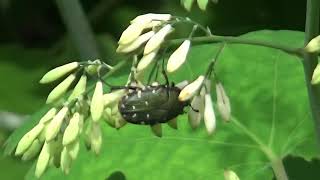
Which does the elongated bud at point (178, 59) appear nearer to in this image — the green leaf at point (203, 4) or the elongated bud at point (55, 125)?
the green leaf at point (203, 4)

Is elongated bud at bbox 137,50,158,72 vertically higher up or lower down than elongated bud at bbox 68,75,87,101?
higher up

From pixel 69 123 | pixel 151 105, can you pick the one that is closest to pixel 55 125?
pixel 69 123

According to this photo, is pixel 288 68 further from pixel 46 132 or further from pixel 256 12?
pixel 256 12

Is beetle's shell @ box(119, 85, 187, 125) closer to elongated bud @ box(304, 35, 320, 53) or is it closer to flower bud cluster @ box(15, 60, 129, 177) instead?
flower bud cluster @ box(15, 60, 129, 177)

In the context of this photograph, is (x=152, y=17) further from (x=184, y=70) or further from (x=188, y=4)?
(x=184, y=70)

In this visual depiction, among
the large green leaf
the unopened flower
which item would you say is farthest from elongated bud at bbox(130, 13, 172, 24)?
the large green leaf

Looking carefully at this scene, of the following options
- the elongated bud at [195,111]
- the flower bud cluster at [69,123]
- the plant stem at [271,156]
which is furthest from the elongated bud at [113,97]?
the plant stem at [271,156]
